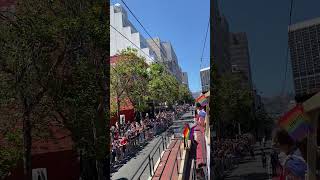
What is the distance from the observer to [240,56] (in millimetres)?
1825

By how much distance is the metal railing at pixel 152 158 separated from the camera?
2778 mm

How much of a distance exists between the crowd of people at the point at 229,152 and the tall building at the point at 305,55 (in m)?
0.41

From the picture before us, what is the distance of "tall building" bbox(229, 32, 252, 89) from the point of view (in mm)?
1750

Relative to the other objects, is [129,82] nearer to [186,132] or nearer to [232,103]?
[186,132]

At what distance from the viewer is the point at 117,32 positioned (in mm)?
2748

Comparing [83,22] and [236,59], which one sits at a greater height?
[83,22]

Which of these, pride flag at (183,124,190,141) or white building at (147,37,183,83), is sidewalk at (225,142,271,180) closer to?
pride flag at (183,124,190,141)

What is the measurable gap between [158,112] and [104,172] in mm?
616

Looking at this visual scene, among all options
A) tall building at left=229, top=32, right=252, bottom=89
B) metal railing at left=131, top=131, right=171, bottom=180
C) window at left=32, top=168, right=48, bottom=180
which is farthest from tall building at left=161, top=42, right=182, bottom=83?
window at left=32, top=168, right=48, bottom=180

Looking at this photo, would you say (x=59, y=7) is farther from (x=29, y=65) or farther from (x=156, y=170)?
(x=156, y=170)

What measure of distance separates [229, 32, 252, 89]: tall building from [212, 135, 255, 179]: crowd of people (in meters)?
0.25

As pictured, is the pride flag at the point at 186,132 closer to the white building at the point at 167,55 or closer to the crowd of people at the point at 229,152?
the white building at the point at 167,55

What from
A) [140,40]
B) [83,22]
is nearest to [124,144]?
[140,40]

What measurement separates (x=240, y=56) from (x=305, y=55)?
374 mm
